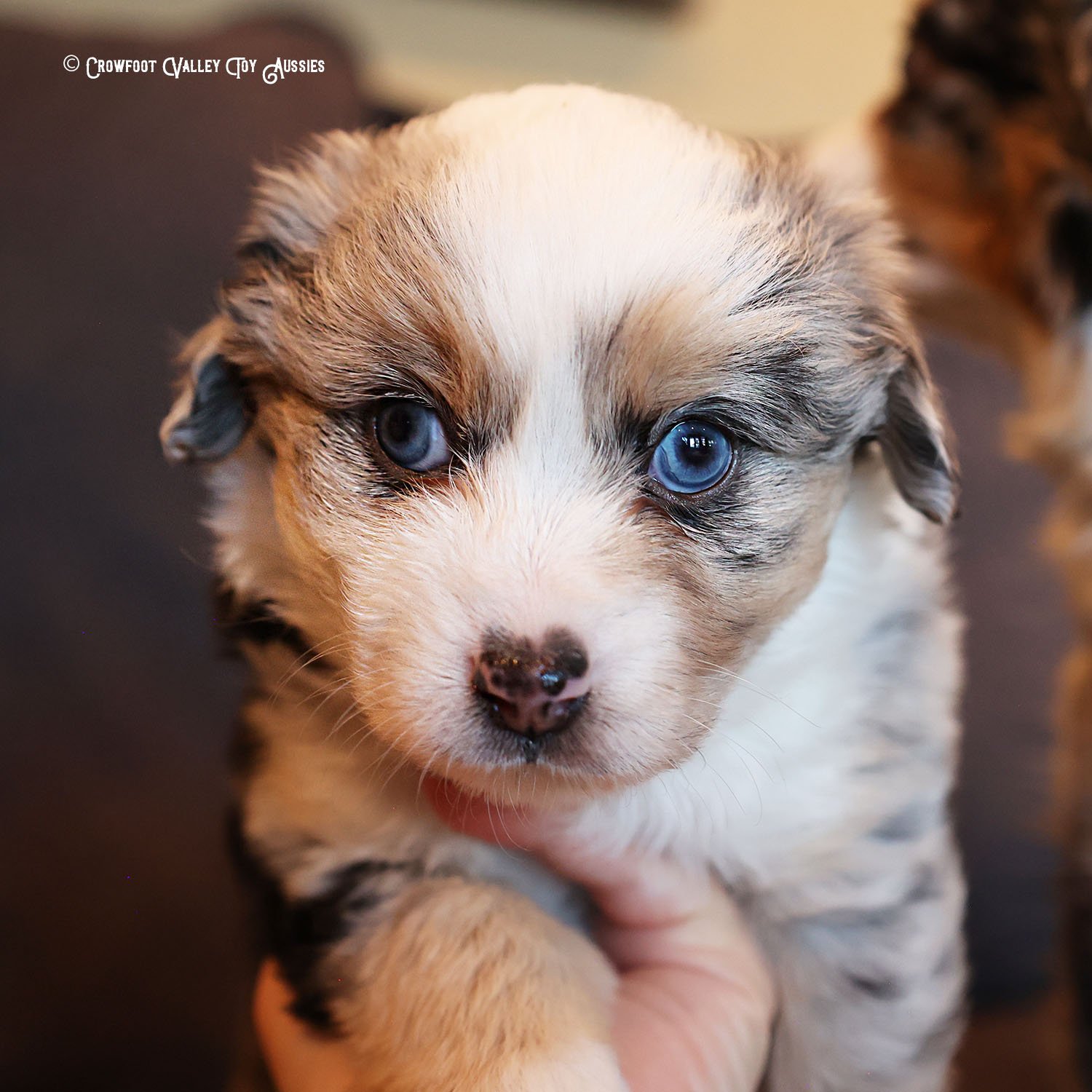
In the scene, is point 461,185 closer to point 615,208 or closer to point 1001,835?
point 615,208

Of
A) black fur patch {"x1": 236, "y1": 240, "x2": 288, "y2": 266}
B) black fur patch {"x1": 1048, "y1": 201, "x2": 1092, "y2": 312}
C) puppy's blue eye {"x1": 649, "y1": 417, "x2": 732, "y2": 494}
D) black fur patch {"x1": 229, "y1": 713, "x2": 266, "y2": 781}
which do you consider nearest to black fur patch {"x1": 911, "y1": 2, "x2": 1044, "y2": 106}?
black fur patch {"x1": 1048, "y1": 201, "x2": 1092, "y2": 312}

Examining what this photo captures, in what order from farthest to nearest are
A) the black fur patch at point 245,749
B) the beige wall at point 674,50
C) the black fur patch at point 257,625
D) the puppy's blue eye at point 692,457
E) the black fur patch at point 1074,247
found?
the beige wall at point 674,50 → the black fur patch at point 1074,247 → the black fur patch at point 245,749 → the black fur patch at point 257,625 → the puppy's blue eye at point 692,457

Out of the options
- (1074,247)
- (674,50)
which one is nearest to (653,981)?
(1074,247)

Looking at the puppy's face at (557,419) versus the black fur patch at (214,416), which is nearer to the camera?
the puppy's face at (557,419)

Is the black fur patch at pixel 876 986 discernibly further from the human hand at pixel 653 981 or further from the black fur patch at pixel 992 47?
the black fur patch at pixel 992 47

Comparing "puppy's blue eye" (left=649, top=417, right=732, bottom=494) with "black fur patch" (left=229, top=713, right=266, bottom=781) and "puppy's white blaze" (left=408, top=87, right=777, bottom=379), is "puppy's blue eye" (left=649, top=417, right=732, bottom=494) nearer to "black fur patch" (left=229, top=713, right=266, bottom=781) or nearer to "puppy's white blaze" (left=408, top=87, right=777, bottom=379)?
"puppy's white blaze" (left=408, top=87, right=777, bottom=379)

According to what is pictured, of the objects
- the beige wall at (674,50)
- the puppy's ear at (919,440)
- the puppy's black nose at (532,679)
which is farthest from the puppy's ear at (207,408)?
the beige wall at (674,50)
